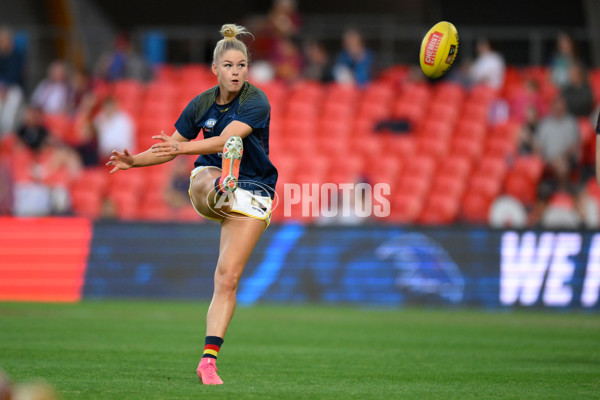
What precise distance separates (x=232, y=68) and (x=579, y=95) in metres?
13.0

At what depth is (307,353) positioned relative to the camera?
8.84 m

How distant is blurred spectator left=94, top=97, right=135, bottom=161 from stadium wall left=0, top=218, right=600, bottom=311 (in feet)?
11.3

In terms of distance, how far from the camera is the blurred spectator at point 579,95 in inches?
715

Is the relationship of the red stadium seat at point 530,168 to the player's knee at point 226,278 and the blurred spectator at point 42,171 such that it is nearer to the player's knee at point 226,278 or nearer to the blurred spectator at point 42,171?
the blurred spectator at point 42,171

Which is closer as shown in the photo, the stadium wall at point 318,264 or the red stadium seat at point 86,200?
the stadium wall at point 318,264

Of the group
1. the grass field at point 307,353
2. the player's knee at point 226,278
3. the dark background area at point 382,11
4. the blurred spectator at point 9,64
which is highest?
the dark background area at point 382,11

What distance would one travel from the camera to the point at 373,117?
63.2ft

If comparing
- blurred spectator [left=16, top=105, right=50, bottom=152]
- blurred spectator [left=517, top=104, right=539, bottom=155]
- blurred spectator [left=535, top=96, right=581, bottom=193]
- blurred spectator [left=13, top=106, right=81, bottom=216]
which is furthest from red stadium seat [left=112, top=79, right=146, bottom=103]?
blurred spectator [left=535, top=96, right=581, bottom=193]

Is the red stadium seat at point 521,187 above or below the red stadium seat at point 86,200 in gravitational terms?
above

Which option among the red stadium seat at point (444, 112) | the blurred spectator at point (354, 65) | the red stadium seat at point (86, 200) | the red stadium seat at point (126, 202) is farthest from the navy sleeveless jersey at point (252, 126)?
the blurred spectator at point (354, 65)

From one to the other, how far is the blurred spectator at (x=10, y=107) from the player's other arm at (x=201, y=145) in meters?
13.8

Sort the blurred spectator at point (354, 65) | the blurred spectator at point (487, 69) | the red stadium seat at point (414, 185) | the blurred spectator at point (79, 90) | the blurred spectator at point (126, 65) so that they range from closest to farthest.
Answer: the red stadium seat at point (414, 185) < the blurred spectator at point (487, 69) < the blurred spectator at point (354, 65) < the blurred spectator at point (79, 90) < the blurred spectator at point (126, 65)

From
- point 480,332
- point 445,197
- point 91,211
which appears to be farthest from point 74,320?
point 445,197

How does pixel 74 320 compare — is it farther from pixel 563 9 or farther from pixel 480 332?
pixel 563 9
